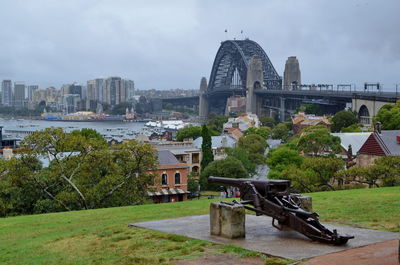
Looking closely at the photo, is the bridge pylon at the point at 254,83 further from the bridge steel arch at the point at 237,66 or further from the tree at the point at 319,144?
the tree at the point at 319,144

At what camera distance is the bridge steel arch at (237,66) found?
169625 millimetres

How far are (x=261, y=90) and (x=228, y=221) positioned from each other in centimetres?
13848

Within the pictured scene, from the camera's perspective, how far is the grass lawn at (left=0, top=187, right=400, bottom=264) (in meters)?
10.4

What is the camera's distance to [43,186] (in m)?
24.8

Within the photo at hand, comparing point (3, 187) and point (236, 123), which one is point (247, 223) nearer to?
point (3, 187)

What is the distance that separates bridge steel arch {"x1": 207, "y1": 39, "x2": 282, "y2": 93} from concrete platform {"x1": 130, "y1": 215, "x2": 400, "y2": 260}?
149 m

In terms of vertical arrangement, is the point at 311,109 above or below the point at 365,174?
above

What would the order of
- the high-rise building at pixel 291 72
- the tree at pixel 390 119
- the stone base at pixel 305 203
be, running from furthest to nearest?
the high-rise building at pixel 291 72, the tree at pixel 390 119, the stone base at pixel 305 203

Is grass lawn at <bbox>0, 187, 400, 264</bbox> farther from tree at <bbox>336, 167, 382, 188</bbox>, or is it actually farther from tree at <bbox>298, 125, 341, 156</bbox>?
tree at <bbox>298, 125, 341, 156</bbox>

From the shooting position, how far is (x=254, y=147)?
66312 mm

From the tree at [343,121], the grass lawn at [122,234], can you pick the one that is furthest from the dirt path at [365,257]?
the tree at [343,121]

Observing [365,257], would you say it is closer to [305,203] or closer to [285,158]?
[305,203]

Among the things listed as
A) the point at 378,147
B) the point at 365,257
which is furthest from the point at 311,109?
the point at 365,257

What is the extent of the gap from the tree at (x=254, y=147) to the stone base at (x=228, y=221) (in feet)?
170
